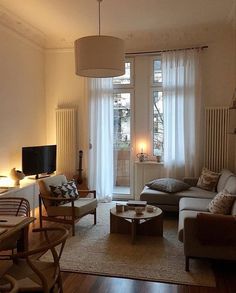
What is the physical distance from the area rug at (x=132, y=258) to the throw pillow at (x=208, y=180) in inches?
45.6

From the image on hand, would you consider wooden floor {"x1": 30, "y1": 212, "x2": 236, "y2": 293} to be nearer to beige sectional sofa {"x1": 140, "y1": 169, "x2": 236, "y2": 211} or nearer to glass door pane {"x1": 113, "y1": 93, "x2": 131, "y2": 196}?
beige sectional sofa {"x1": 140, "y1": 169, "x2": 236, "y2": 211}

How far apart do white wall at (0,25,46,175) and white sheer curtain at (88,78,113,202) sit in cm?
111

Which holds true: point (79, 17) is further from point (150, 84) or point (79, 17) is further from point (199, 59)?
point (199, 59)

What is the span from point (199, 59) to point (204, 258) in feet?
12.7

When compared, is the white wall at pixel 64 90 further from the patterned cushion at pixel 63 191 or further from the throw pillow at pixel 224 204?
the throw pillow at pixel 224 204

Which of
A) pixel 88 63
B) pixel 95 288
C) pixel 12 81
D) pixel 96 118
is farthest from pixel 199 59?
pixel 95 288

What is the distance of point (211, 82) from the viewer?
5941 millimetres

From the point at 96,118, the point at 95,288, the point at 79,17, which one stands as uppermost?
the point at 79,17

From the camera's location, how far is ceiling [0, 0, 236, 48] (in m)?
4.66

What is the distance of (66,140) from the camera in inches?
260

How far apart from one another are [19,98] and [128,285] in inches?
158

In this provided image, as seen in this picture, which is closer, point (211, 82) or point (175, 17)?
point (175, 17)

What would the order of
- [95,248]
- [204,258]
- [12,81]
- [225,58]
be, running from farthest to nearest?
[225,58], [12,81], [95,248], [204,258]

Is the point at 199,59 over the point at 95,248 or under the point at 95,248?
over
